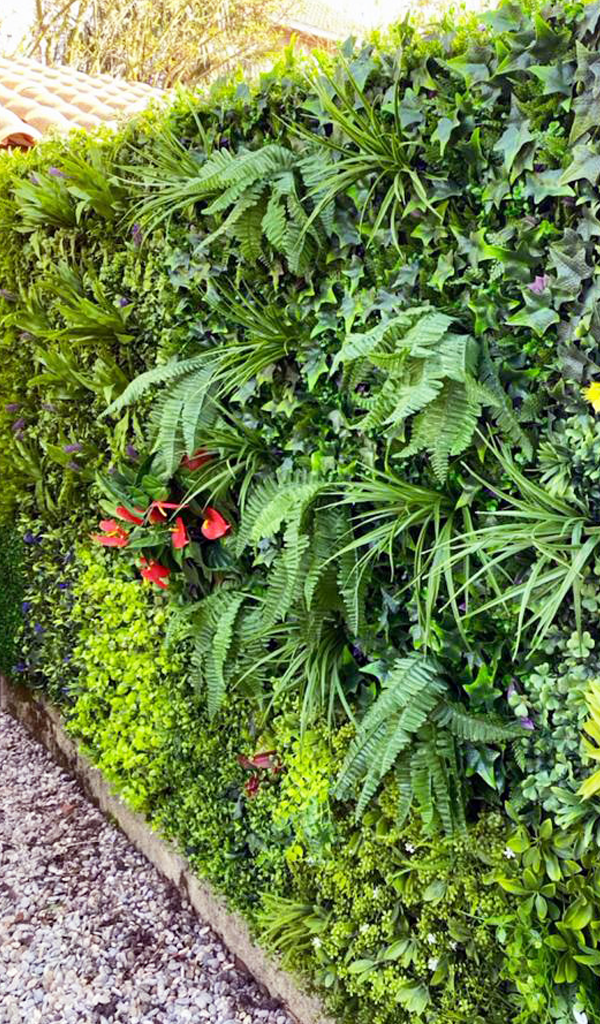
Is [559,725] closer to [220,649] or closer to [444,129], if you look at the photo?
[220,649]

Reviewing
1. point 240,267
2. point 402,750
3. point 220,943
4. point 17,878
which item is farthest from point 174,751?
point 240,267

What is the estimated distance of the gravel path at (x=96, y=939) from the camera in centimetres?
275

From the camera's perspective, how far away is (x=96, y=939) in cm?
306

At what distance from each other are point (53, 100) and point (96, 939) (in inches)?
211

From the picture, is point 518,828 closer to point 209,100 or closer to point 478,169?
point 478,169

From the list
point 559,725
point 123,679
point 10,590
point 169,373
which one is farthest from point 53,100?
point 559,725

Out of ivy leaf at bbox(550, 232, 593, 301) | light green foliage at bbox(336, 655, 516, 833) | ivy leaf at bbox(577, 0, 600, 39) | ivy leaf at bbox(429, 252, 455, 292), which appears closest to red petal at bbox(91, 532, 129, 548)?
light green foliage at bbox(336, 655, 516, 833)

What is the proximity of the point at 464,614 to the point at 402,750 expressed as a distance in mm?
402

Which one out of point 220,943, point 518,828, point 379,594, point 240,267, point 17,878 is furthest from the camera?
point 17,878

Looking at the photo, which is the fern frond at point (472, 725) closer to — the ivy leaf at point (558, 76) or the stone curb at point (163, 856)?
the stone curb at point (163, 856)

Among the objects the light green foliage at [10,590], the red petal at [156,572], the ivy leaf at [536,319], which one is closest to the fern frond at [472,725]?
the ivy leaf at [536,319]

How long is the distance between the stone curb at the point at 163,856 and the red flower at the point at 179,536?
1.40 meters

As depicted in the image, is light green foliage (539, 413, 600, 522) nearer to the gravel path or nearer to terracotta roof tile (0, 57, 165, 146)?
the gravel path

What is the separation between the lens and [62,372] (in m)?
3.49
